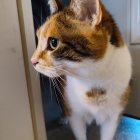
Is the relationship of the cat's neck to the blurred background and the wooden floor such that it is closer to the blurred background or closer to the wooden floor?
the blurred background

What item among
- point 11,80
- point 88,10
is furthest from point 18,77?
point 88,10

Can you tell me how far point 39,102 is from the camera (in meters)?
0.80

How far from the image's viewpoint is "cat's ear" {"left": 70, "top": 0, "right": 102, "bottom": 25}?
0.60 m

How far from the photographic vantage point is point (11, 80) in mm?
708

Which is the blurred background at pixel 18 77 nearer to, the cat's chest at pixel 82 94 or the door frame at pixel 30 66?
the door frame at pixel 30 66

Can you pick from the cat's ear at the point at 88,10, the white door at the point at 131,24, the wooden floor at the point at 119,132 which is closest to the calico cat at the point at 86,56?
the cat's ear at the point at 88,10

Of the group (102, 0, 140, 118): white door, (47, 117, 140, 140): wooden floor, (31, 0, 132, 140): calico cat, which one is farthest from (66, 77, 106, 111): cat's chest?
(102, 0, 140, 118): white door

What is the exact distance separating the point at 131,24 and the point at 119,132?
1.52 ft

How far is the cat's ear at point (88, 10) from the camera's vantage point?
0.60 m

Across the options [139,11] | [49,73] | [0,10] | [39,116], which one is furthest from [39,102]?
[139,11]

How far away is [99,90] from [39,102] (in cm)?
20

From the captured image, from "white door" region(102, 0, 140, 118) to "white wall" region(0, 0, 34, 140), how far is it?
21.1 inches

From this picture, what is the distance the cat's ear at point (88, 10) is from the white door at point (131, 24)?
1.58ft

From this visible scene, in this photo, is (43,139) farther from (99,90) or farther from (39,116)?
(99,90)
